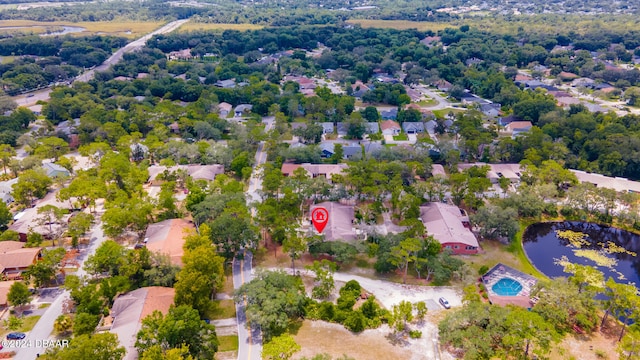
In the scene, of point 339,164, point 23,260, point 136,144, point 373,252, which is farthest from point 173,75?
point 373,252

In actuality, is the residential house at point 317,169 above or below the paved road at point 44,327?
above

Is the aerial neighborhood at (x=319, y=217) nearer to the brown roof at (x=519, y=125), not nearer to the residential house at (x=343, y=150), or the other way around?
the residential house at (x=343, y=150)

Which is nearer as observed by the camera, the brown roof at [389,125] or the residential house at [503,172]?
the residential house at [503,172]

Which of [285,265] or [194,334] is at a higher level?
[194,334]

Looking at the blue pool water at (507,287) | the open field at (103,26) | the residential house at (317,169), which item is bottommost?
the blue pool water at (507,287)

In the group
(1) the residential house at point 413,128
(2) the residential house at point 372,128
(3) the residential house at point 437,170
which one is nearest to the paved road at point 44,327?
(3) the residential house at point 437,170

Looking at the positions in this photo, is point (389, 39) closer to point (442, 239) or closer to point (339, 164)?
point (339, 164)
